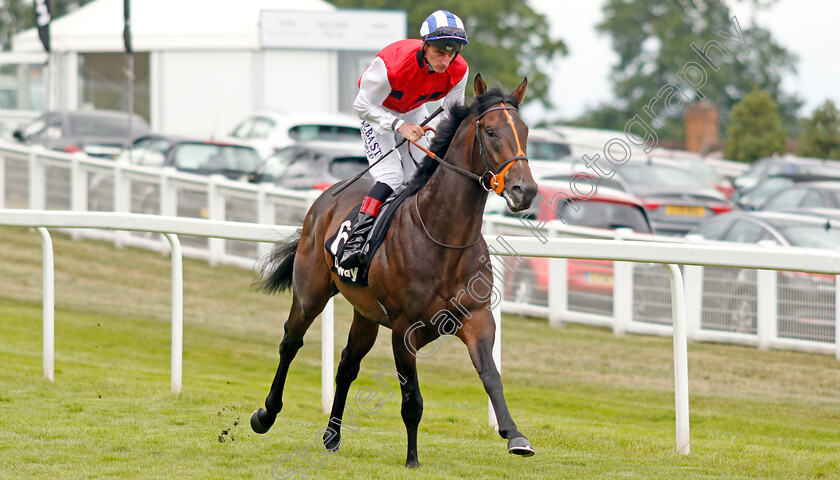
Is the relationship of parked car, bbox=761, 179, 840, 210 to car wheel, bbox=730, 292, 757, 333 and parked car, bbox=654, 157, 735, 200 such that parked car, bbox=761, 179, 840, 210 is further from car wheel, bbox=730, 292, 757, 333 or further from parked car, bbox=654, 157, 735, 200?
parked car, bbox=654, 157, 735, 200

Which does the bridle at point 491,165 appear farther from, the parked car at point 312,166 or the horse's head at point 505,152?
the parked car at point 312,166

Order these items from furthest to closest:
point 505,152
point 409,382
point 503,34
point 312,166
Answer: point 503,34
point 312,166
point 409,382
point 505,152

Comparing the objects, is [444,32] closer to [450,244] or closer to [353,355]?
[450,244]

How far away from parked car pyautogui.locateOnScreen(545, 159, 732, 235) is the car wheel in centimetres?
383

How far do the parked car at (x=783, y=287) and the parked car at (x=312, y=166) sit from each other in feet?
16.8

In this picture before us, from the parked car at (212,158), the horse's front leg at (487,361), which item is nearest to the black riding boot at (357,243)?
the horse's front leg at (487,361)

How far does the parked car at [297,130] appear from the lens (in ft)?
64.1

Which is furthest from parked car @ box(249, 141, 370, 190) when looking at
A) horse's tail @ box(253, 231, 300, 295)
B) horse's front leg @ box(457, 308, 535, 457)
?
horse's front leg @ box(457, 308, 535, 457)

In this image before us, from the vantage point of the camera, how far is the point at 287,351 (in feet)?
21.6

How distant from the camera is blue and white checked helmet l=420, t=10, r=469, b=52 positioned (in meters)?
5.61

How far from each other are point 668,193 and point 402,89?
11398 mm

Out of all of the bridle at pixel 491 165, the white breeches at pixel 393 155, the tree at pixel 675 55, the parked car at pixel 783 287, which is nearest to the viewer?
the bridle at pixel 491 165

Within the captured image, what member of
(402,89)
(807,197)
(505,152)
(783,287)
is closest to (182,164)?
(807,197)

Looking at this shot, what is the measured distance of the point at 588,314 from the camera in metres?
11.7
